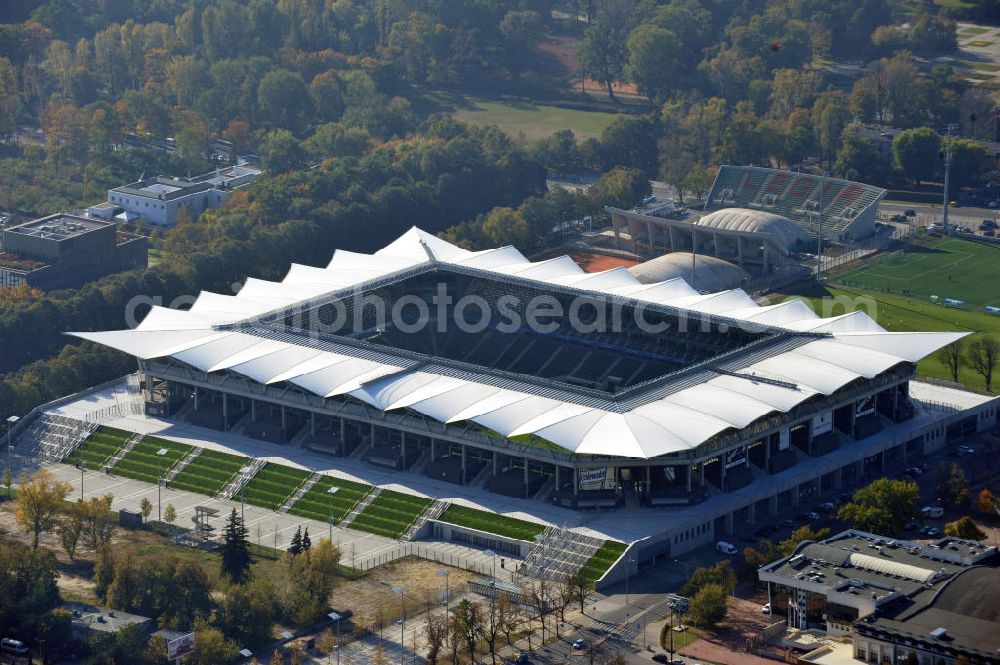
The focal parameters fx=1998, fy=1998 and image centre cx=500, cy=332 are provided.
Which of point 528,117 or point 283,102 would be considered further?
point 528,117

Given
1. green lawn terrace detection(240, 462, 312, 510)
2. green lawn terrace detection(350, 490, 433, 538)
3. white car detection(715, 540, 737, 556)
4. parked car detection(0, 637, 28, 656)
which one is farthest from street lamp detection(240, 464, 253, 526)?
white car detection(715, 540, 737, 556)

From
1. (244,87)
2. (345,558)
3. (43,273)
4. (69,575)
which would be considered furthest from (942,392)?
(244,87)

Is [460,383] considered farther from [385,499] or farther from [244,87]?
[244,87]

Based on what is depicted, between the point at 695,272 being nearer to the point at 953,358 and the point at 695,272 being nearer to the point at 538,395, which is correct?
the point at 953,358

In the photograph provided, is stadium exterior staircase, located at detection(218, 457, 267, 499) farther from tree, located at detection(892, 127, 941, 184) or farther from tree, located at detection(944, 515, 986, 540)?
tree, located at detection(892, 127, 941, 184)

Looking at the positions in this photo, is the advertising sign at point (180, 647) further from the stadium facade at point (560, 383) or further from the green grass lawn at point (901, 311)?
the green grass lawn at point (901, 311)

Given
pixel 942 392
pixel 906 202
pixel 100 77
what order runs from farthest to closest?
pixel 100 77
pixel 906 202
pixel 942 392

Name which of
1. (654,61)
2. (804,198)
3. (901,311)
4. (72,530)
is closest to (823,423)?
(901,311)
